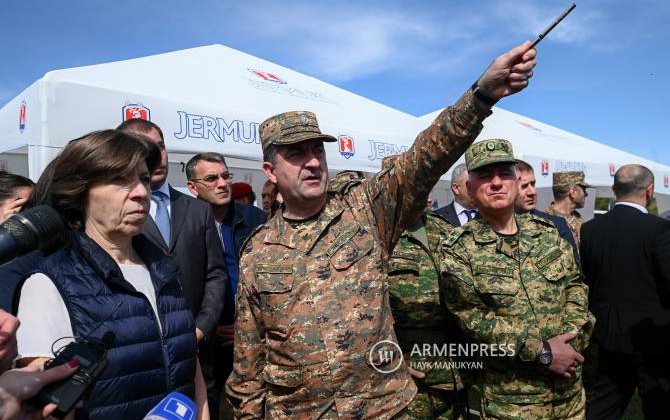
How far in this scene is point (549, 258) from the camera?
2617mm

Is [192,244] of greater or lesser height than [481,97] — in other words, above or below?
below

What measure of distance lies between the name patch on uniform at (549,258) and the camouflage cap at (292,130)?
1.27 meters

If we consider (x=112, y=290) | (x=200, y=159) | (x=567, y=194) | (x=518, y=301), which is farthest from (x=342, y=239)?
(x=567, y=194)

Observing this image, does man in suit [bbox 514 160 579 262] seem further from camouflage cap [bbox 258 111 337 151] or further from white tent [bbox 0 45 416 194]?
camouflage cap [bbox 258 111 337 151]

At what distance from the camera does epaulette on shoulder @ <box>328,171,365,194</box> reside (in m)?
2.24

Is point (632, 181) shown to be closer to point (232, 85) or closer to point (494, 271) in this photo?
point (494, 271)

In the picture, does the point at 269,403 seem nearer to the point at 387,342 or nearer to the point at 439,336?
the point at 387,342

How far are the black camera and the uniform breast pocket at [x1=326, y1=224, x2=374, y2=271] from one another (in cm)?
90

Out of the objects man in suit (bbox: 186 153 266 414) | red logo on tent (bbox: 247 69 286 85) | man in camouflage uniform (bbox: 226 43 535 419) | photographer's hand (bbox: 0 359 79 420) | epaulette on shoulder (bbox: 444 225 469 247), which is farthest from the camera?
red logo on tent (bbox: 247 69 286 85)

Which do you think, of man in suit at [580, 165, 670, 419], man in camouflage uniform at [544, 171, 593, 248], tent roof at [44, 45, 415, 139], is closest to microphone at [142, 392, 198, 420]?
tent roof at [44, 45, 415, 139]

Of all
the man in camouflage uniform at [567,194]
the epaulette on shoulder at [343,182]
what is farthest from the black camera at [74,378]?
the man in camouflage uniform at [567,194]

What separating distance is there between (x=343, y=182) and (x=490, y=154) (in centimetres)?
92

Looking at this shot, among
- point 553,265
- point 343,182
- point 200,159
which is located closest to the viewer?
point 343,182

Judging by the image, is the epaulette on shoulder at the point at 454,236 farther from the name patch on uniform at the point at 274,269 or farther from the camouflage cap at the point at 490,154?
the name patch on uniform at the point at 274,269
